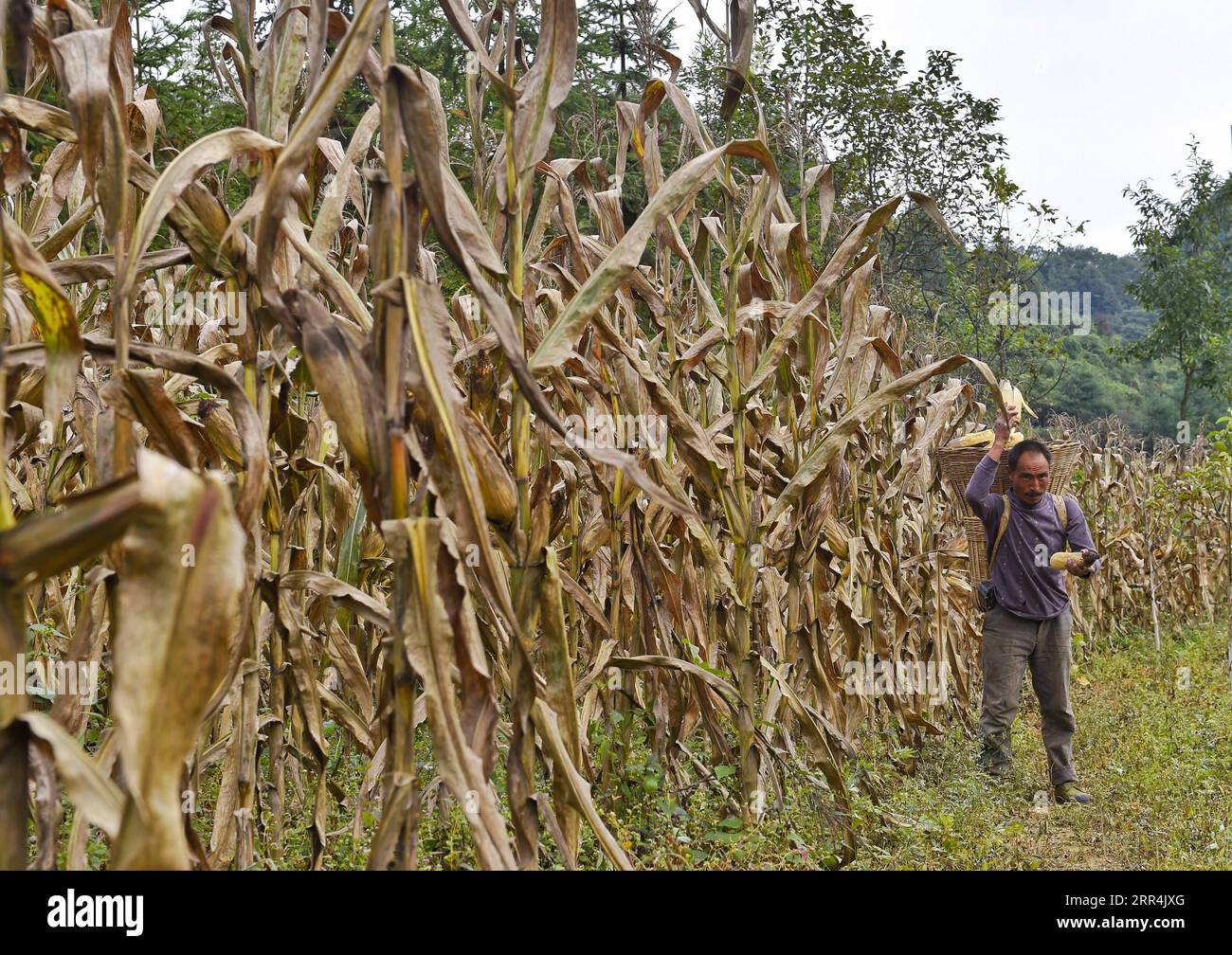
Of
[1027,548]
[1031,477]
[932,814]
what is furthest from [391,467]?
[1027,548]

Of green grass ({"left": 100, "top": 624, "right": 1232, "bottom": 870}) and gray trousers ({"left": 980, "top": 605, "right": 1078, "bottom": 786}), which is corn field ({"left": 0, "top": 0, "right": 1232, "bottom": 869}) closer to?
green grass ({"left": 100, "top": 624, "right": 1232, "bottom": 870})

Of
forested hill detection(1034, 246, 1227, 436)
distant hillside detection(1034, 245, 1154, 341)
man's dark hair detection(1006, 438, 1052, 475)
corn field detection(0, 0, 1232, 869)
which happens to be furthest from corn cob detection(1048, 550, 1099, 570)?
distant hillside detection(1034, 245, 1154, 341)

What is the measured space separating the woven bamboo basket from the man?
170 millimetres

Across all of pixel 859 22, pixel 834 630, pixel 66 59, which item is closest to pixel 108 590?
pixel 66 59

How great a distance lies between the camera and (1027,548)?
17.4ft

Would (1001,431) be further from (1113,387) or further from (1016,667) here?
(1113,387)

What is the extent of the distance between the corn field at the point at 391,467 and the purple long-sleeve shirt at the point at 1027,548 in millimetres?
521

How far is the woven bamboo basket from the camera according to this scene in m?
5.52

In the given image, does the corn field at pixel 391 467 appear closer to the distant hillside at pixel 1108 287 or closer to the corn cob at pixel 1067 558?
the corn cob at pixel 1067 558

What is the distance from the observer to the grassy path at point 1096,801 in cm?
382

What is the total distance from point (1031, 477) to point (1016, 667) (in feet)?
3.22

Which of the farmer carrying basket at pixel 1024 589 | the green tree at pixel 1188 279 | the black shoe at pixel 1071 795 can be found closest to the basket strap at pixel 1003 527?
the farmer carrying basket at pixel 1024 589

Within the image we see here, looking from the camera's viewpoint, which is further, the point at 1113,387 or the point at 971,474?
the point at 1113,387
